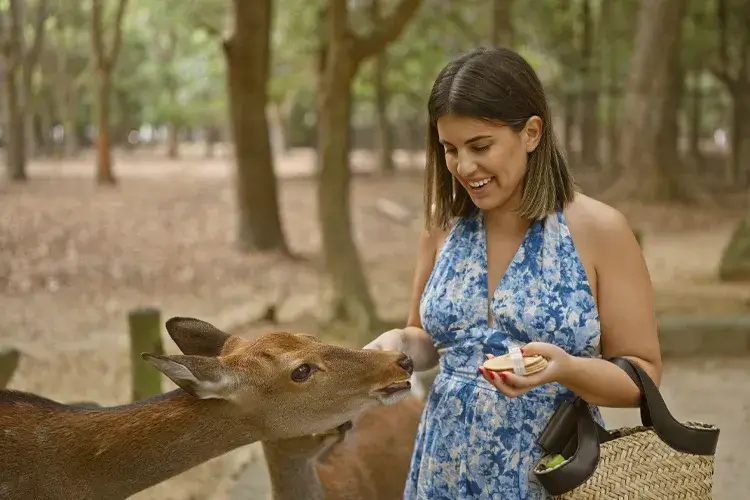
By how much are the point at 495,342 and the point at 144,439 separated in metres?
0.80

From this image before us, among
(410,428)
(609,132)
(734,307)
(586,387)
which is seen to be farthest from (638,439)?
(609,132)

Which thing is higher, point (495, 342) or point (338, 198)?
point (495, 342)

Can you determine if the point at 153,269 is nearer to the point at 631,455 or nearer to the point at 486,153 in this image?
the point at 486,153

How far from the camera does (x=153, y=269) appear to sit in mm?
10352

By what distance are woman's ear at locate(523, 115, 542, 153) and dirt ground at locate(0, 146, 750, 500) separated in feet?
10.3

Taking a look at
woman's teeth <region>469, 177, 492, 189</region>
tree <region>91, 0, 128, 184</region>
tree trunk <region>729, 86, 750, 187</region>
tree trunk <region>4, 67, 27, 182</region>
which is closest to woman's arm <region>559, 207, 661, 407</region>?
woman's teeth <region>469, 177, 492, 189</region>

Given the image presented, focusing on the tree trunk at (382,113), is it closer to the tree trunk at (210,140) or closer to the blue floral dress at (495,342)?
the tree trunk at (210,140)

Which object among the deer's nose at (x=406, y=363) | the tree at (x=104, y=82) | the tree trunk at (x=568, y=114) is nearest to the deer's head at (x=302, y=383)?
the deer's nose at (x=406, y=363)

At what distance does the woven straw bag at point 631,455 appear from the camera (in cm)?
190

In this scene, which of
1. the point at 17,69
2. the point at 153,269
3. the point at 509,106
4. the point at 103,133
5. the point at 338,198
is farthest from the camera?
the point at 103,133

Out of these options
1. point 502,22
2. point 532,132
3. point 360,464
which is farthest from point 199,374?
point 502,22

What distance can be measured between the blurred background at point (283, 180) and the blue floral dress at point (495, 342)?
464mm

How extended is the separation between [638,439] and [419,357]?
2.08 ft

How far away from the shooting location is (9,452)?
7.24 ft
